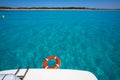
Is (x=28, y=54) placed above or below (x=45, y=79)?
above

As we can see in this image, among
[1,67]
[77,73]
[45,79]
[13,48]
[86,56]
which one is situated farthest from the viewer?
[13,48]

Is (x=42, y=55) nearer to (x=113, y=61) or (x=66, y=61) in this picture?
(x=66, y=61)

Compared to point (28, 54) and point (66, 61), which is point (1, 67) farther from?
point (66, 61)

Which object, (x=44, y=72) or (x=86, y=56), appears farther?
(x=86, y=56)

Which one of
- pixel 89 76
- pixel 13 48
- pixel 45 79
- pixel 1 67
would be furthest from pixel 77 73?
pixel 13 48

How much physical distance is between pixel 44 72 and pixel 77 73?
79 centimetres

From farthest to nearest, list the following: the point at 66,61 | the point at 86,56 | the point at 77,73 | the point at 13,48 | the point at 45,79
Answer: the point at 13,48 → the point at 86,56 → the point at 66,61 → the point at 77,73 → the point at 45,79

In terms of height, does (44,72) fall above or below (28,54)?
below

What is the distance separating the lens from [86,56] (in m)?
8.63

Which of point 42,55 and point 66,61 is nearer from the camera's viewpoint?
point 66,61

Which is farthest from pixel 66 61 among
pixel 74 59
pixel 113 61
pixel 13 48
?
pixel 13 48

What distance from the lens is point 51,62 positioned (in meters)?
7.82

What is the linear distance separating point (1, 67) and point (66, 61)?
141 inches

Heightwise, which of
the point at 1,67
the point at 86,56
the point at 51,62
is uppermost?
the point at 86,56
